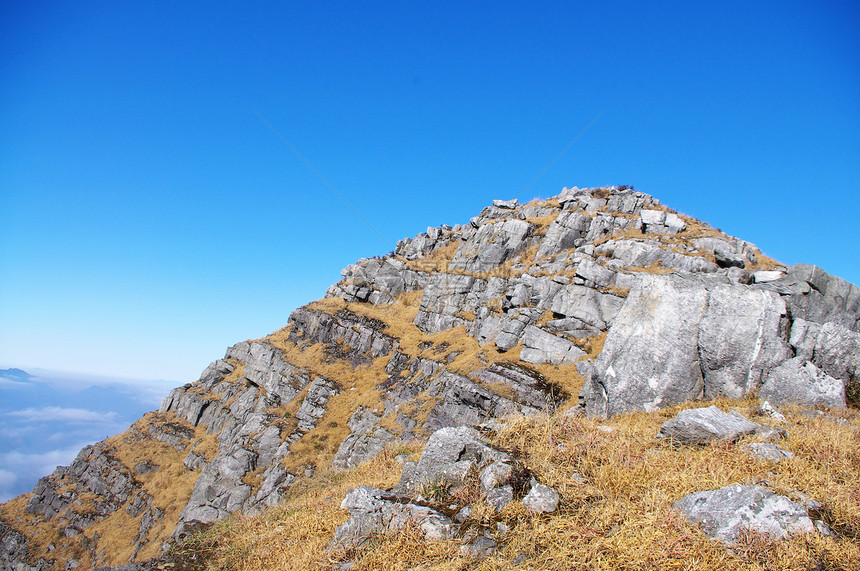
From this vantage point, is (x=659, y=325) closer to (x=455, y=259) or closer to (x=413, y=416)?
(x=413, y=416)

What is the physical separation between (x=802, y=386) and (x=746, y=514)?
8.84 m

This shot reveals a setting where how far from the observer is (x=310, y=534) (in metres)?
7.30

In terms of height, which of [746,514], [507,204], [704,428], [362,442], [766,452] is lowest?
[362,442]

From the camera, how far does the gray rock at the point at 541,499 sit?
6145 millimetres

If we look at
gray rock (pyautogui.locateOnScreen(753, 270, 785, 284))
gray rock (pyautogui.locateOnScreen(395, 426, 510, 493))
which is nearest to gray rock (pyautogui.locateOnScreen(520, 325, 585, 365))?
gray rock (pyautogui.locateOnScreen(753, 270, 785, 284))

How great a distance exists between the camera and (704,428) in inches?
321

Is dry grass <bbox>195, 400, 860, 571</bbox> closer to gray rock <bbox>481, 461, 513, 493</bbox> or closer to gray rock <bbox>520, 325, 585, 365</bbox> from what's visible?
gray rock <bbox>481, 461, 513, 493</bbox>

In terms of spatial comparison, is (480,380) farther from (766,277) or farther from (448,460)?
(448,460)

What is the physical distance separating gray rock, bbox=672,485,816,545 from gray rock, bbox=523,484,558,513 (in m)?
1.73

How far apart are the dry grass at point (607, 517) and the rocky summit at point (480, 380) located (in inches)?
8.4

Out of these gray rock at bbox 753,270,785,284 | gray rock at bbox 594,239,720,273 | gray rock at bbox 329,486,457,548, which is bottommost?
gray rock at bbox 329,486,457,548

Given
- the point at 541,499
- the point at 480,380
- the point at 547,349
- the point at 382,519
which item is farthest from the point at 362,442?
the point at 541,499

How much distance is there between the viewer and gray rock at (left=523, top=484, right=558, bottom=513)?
20.2ft

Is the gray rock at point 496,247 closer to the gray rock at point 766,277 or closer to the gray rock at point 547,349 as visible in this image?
the gray rock at point 547,349
